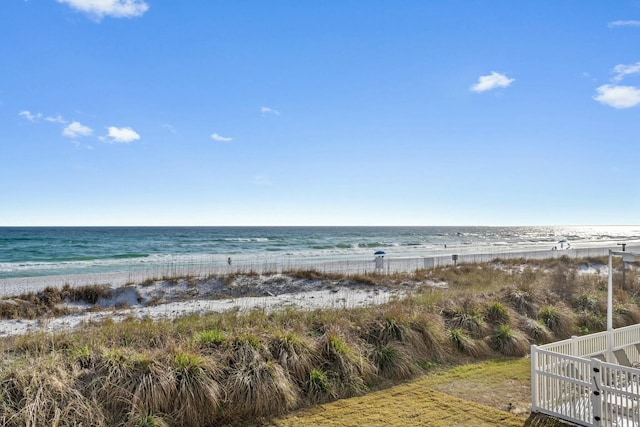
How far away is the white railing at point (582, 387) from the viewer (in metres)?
4.61

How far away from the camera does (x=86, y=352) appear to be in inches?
210

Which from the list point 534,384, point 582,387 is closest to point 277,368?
point 534,384

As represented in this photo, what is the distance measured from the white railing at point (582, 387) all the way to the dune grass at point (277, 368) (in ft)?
1.50

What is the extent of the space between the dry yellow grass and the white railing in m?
0.42

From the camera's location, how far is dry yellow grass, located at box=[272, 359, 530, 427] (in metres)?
5.16

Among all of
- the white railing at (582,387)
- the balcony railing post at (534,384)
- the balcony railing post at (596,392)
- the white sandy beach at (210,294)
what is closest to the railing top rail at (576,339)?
the white railing at (582,387)

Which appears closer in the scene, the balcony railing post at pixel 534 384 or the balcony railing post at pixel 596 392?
the balcony railing post at pixel 596 392

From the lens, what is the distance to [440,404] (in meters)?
5.68

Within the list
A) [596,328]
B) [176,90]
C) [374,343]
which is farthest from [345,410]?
[176,90]

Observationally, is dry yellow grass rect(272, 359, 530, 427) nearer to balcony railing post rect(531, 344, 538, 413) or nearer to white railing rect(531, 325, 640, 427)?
balcony railing post rect(531, 344, 538, 413)

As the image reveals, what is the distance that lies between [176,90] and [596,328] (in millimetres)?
13161

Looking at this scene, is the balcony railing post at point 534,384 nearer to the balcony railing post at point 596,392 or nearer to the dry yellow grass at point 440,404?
the dry yellow grass at point 440,404

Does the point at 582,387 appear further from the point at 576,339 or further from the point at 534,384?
the point at 576,339

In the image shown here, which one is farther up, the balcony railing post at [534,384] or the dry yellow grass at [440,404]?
the balcony railing post at [534,384]
